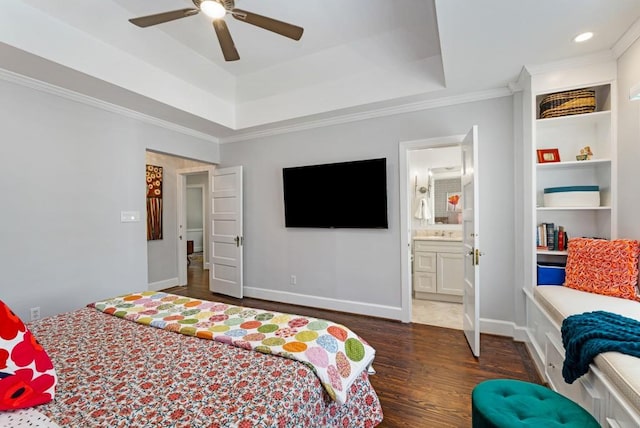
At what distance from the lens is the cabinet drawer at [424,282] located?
167 inches

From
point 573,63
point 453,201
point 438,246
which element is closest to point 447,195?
point 453,201

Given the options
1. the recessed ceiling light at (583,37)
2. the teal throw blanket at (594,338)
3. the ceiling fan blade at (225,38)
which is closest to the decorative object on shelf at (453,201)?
the recessed ceiling light at (583,37)

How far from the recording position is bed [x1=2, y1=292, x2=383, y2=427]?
Result: 3.40 ft

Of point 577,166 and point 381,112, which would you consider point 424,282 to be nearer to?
point 577,166

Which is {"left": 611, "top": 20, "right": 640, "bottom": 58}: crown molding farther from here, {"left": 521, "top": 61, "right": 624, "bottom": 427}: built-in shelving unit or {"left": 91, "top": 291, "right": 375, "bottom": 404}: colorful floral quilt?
{"left": 91, "top": 291, "right": 375, "bottom": 404}: colorful floral quilt

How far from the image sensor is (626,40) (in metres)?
2.10

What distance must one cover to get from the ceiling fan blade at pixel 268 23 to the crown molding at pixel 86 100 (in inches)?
83.8

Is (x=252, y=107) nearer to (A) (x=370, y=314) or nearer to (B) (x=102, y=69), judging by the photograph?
(B) (x=102, y=69)

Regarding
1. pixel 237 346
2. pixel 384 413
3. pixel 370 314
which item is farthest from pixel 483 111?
pixel 237 346

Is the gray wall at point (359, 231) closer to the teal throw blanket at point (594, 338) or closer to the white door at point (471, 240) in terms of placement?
the white door at point (471, 240)

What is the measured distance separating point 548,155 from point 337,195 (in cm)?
214

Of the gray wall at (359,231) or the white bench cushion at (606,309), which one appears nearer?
the white bench cushion at (606,309)

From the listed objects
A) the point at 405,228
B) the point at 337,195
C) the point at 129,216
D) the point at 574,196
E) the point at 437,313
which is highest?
the point at 337,195

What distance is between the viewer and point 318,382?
1.30 meters
